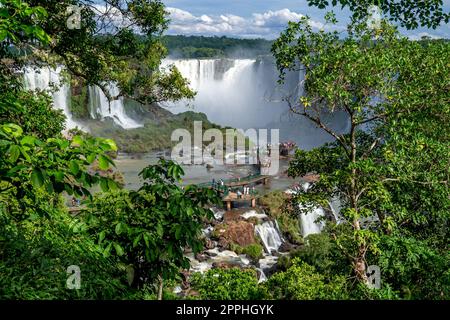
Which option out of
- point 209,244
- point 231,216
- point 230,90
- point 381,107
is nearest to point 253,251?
point 209,244

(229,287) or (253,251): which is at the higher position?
(229,287)

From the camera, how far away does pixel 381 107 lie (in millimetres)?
8445

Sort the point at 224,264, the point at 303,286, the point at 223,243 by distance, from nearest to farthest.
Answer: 1. the point at 303,286
2. the point at 224,264
3. the point at 223,243

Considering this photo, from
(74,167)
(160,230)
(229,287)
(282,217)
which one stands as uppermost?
(74,167)

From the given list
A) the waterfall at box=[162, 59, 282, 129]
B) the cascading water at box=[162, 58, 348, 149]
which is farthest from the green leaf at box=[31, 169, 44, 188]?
the waterfall at box=[162, 59, 282, 129]

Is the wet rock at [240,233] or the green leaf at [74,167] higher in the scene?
the green leaf at [74,167]

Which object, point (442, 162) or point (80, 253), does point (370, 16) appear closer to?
point (442, 162)

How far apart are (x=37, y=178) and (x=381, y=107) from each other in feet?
22.9

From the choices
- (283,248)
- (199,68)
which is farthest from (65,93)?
(283,248)

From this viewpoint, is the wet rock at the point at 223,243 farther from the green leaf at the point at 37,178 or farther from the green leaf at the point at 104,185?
the green leaf at the point at 37,178

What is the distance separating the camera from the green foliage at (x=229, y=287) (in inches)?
212

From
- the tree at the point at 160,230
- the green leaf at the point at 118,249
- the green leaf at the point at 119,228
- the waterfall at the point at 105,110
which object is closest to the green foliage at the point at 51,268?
the tree at the point at 160,230

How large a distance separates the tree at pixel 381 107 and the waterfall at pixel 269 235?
13.7m

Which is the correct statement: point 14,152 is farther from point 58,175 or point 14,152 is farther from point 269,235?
point 269,235
